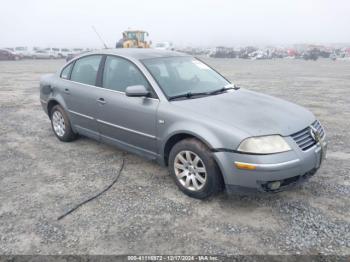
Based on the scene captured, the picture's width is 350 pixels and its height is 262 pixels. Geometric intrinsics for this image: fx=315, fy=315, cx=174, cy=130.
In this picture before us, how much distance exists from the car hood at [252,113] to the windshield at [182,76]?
0.88 ft

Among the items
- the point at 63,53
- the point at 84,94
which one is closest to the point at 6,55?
the point at 63,53

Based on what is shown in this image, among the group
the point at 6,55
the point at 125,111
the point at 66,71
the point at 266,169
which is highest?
the point at 66,71

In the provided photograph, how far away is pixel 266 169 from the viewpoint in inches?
121

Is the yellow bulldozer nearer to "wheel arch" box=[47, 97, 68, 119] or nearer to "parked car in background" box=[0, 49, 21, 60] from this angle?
"parked car in background" box=[0, 49, 21, 60]

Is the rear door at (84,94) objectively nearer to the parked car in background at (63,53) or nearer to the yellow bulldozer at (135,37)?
the yellow bulldozer at (135,37)

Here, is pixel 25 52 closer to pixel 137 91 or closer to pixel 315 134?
pixel 137 91

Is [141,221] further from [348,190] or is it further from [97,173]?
[348,190]

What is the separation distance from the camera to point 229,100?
3895 millimetres

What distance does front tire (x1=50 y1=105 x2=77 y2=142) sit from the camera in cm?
541

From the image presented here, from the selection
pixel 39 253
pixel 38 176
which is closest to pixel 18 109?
pixel 38 176

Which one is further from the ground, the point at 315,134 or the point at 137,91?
the point at 137,91

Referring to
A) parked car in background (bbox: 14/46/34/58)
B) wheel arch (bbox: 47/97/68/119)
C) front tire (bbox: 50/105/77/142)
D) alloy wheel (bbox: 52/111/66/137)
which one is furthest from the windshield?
parked car in background (bbox: 14/46/34/58)

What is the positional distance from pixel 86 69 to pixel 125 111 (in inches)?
51.6

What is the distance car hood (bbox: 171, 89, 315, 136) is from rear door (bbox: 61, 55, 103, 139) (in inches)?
62.5
